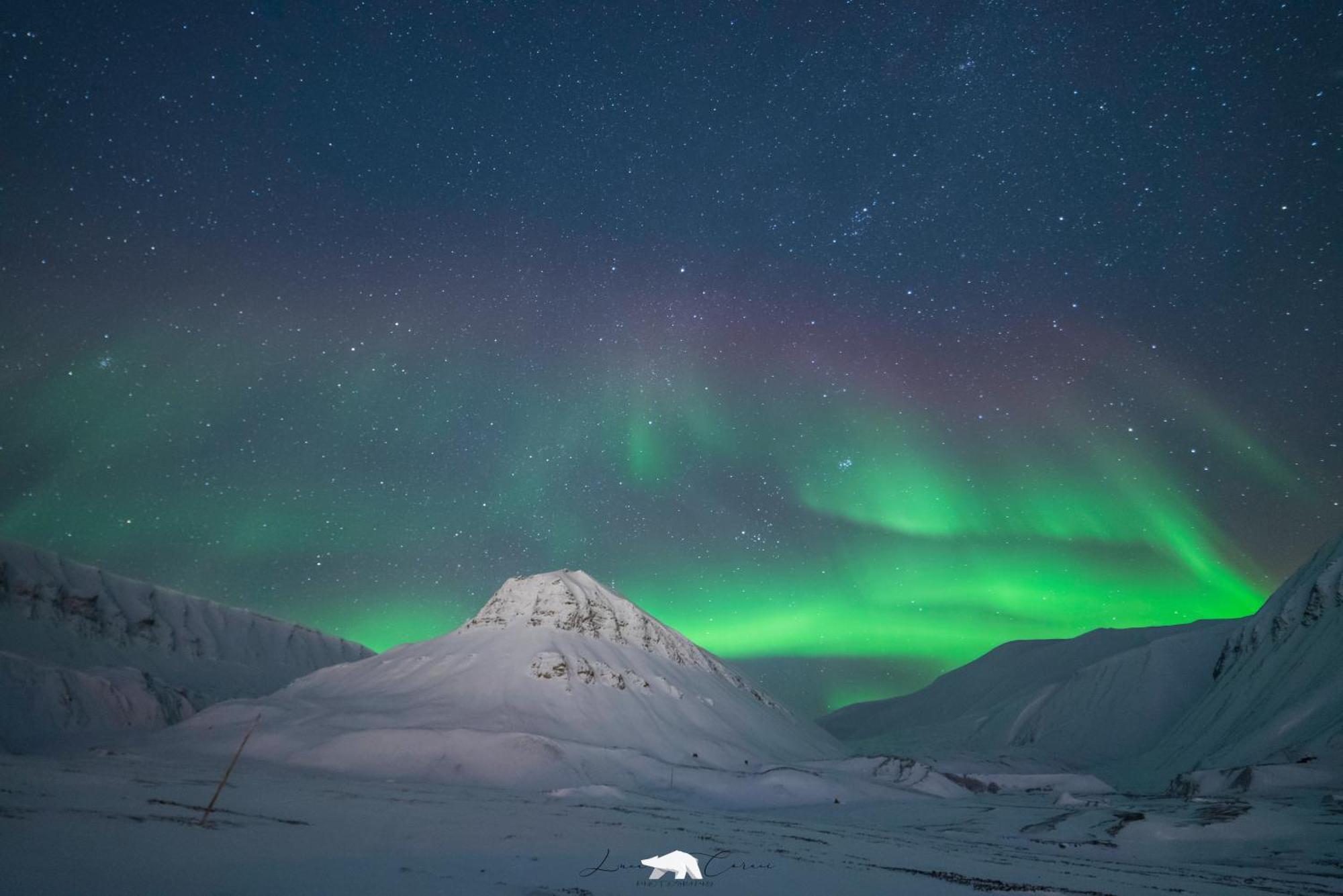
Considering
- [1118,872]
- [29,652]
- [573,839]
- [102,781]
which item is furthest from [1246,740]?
[29,652]

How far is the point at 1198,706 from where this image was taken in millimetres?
114625

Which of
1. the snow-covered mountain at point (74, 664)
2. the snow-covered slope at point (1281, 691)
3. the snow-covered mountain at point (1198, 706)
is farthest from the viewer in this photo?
the snow-covered mountain at point (74, 664)

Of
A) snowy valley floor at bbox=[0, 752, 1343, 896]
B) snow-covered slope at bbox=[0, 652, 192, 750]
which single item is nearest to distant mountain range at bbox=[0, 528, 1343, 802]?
snow-covered slope at bbox=[0, 652, 192, 750]

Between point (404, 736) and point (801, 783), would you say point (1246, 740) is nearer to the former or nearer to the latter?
point (801, 783)

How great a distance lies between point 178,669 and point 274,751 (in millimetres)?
155556

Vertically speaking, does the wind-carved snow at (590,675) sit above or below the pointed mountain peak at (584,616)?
below

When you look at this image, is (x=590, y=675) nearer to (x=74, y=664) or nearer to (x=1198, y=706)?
(x=1198, y=706)

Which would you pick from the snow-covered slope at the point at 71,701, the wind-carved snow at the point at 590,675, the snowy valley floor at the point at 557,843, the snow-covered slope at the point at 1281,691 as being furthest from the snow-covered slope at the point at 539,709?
the snow-covered slope at the point at 1281,691

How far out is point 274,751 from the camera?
76312 mm

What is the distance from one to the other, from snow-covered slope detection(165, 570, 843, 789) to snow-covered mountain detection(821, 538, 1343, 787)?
3953 cm

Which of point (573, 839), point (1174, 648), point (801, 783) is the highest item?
point (1174, 648)

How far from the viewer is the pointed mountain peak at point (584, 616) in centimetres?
13488

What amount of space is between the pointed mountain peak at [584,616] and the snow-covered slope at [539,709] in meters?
0.34

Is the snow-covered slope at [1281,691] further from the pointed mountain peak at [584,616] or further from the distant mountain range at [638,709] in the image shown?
the pointed mountain peak at [584,616]
